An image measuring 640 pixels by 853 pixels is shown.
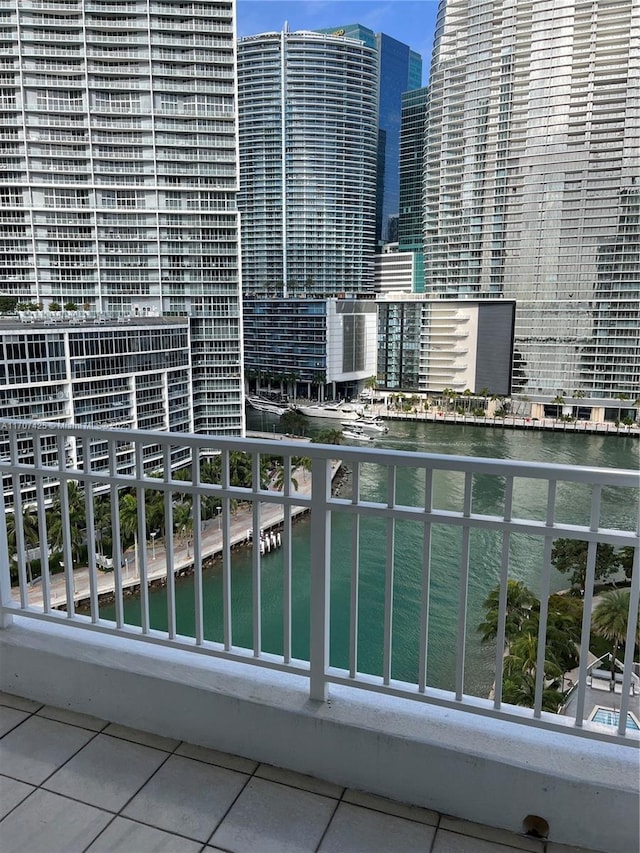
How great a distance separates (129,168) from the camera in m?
25.8

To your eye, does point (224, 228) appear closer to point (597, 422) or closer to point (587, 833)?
point (597, 422)

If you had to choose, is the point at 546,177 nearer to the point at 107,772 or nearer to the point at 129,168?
the point at 129,168

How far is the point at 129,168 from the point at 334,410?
51.4 ft

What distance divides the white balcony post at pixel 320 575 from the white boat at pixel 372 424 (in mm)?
27518

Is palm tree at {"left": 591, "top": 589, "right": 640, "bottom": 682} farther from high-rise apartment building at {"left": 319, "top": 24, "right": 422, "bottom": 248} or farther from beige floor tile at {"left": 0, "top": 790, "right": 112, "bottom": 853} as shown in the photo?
high-rise apartment building at {"left": 319, "top": 24, "right": 422, "bottom": 248}

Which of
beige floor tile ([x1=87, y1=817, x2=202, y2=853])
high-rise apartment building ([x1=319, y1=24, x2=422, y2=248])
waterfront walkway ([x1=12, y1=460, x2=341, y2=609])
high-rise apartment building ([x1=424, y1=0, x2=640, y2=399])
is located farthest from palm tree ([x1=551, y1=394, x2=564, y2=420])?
beige floor tile ([x1=87, y1=817, x2=202, y2=853])

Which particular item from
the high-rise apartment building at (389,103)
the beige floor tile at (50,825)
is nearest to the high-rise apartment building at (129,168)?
the high-rise apartment building at (389,103)

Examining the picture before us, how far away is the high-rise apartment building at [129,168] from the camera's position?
79.0 ft

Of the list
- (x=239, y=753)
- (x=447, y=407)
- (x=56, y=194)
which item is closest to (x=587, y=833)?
(x=239, y=753)

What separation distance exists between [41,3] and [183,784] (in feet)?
99.0

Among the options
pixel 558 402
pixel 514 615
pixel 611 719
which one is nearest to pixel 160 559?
pixel 514 615

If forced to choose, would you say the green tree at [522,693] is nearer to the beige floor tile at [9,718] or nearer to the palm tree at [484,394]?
the beige floor tile at [9,718]

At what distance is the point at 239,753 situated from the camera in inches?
46.2

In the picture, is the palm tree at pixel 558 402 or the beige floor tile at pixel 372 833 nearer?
the beige floor tile at pixel 372 833
